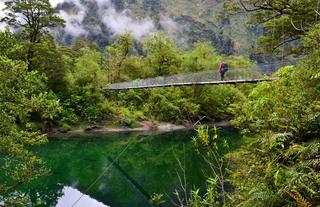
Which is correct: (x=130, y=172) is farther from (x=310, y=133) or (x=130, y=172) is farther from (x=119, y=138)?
(x=310, y=133)

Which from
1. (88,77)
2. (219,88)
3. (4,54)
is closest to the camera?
(4,54)

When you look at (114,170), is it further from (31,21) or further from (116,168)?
(31,21)

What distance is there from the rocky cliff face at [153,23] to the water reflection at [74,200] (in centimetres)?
6849

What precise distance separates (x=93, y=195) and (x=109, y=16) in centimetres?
8149

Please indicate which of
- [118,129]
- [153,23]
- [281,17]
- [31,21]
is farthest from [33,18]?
[153,23]

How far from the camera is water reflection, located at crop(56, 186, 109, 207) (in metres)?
10.1

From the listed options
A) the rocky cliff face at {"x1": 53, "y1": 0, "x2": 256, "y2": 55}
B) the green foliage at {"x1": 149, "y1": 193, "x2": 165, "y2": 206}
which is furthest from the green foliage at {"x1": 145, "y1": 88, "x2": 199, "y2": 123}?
the rocky cliff face at {"x1": 53, "y1": 0, "x2": 256, "y2": 55}

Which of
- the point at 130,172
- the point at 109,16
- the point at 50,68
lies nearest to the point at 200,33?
the point at 109,16

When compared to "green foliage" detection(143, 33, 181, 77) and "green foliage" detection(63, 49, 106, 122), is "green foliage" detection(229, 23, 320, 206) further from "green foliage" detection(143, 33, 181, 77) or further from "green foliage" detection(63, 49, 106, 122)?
"green foliage" detection(143, 33, 181, 77)

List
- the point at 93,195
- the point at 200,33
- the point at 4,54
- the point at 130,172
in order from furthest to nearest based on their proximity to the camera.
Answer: the point at 200,33 < the point at 130,172 < the point at 93,195 < the point at 4,54

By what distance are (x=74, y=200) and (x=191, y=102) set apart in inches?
674

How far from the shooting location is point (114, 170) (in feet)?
47.7

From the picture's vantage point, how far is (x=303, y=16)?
30.9 feet

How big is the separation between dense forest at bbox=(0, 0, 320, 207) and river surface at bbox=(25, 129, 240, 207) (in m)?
0.81
